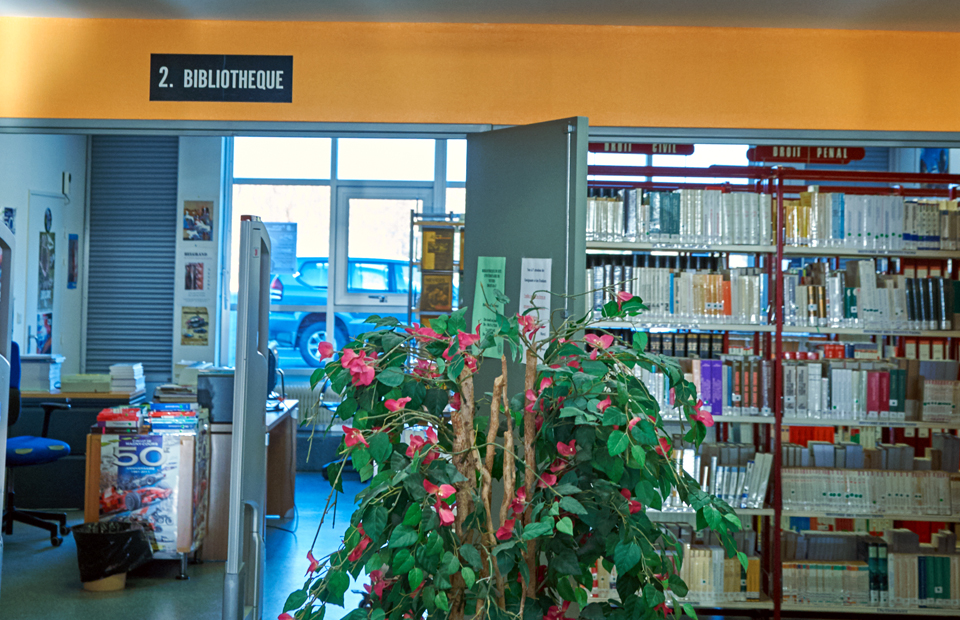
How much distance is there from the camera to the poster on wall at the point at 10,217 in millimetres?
6496

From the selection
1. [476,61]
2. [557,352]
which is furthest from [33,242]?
[557,352]

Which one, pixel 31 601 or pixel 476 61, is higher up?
pixel 476 61

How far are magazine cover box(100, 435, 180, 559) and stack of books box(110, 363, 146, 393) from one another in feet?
5.29

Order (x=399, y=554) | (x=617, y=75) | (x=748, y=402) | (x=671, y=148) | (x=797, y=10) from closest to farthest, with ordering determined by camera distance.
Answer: (x=399, y=554)
(x=797, y=10)
(x=617, y=75)
(x=748, y=402)
(x=671, y=148)

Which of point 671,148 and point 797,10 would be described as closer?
point 797,10

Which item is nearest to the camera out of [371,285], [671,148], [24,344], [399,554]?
[399,554]

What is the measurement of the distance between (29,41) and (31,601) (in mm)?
2957

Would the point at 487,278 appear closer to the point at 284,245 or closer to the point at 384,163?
the point at 384,163

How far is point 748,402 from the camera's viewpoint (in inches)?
158

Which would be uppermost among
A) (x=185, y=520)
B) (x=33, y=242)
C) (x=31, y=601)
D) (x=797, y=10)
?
(x=797, y=10)

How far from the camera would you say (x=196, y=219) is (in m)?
8.03

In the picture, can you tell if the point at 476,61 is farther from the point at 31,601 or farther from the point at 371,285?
the point at 371,285

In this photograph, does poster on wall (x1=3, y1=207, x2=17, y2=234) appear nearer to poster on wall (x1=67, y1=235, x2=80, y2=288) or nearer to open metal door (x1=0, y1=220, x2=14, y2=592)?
poster on wall (x1=67, y1=235, x2=80, y2=288)

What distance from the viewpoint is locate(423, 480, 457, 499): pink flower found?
4.20 feet
